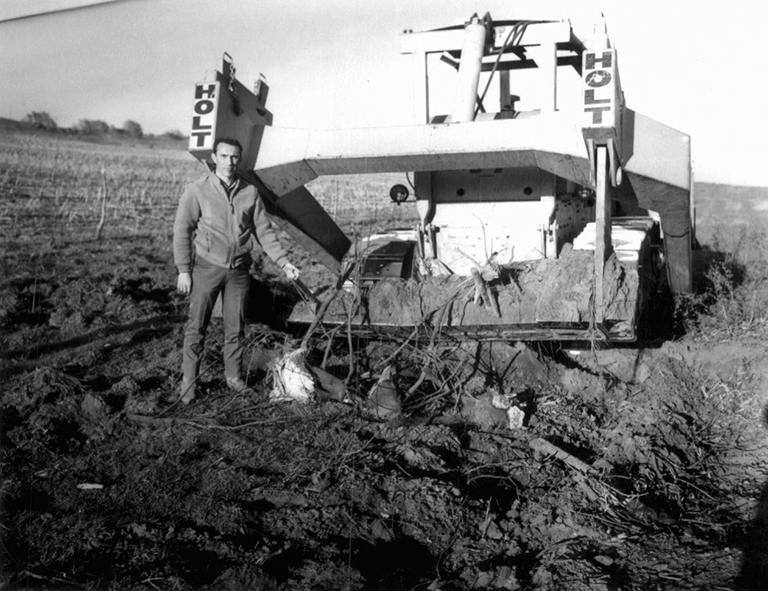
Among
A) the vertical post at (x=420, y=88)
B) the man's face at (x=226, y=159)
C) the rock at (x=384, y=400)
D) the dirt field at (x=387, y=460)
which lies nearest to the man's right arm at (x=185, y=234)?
the man's face at (x=226, y=159)

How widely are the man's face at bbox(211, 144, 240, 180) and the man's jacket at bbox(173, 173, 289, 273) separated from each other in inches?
2.7

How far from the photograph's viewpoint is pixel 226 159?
16.8 ft

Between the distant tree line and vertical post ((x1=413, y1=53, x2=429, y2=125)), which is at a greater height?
the distant tree line

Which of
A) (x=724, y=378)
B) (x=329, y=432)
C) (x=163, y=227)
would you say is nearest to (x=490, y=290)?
(x=329, y=432)

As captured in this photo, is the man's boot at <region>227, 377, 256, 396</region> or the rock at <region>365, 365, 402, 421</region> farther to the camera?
the man's boot at <region>227, 377, 256, 396</region>

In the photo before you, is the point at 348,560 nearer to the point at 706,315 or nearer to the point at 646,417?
the point at 646,417

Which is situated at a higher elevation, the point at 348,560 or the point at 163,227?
the point at 163,227

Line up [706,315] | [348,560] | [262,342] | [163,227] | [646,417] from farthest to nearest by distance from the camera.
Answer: [163,227] → [706,315] → [262,342] → [646,417] → [348,560]

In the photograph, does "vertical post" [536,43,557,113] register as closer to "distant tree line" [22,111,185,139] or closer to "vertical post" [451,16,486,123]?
"vertical post" [451,16,486,123]

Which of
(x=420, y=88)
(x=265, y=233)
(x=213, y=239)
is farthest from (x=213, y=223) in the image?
(x=420, y=88)

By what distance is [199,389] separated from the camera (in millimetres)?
5270

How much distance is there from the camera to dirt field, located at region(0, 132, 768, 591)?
10.6 feet

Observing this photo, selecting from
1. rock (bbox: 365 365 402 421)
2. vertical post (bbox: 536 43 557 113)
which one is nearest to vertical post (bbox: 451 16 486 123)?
vertical post (bbox: 536 43 557 113)

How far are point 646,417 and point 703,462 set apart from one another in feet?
1.53
